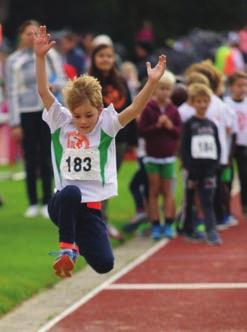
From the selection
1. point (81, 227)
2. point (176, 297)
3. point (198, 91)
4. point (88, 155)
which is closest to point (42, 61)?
point (88, 155)

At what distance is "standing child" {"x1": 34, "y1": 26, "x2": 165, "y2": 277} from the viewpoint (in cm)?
880

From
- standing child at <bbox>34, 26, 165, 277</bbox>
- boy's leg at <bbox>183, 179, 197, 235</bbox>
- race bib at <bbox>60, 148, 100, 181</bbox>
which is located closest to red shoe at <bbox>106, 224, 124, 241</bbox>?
boy's leg at <bbox>183, 179, 197, 235</bbox>

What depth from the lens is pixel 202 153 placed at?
13.6 metres

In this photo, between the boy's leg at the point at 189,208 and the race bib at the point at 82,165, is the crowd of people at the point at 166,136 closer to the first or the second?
the boy's leg at the point at 189,208

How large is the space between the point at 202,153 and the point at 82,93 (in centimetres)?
495

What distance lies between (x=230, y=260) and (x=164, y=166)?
1.82 metres

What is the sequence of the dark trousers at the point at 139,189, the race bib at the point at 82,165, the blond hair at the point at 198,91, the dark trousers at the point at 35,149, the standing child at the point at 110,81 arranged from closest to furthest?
1. the race bib at the point at 82,165
2. the standing child at the point at 110,81
3. the blond hair at the point at 198,91
4. the dark trousers at the point at 139,189
5. the dark trousers at the point at 35,149

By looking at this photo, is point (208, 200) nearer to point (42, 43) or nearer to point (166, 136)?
point (166, 136)

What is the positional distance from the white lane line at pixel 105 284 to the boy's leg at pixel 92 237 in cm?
82

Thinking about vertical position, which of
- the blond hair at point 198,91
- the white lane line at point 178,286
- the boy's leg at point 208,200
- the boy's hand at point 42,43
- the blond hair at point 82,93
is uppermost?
the boy's hand at point 42,43

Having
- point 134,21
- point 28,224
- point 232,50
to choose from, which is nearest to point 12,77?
point 28,224

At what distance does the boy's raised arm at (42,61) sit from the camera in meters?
8.81

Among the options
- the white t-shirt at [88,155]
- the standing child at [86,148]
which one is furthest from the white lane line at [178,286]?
the white t-shirt at [88,155]

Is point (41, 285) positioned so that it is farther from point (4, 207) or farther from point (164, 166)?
point (4, 207)
